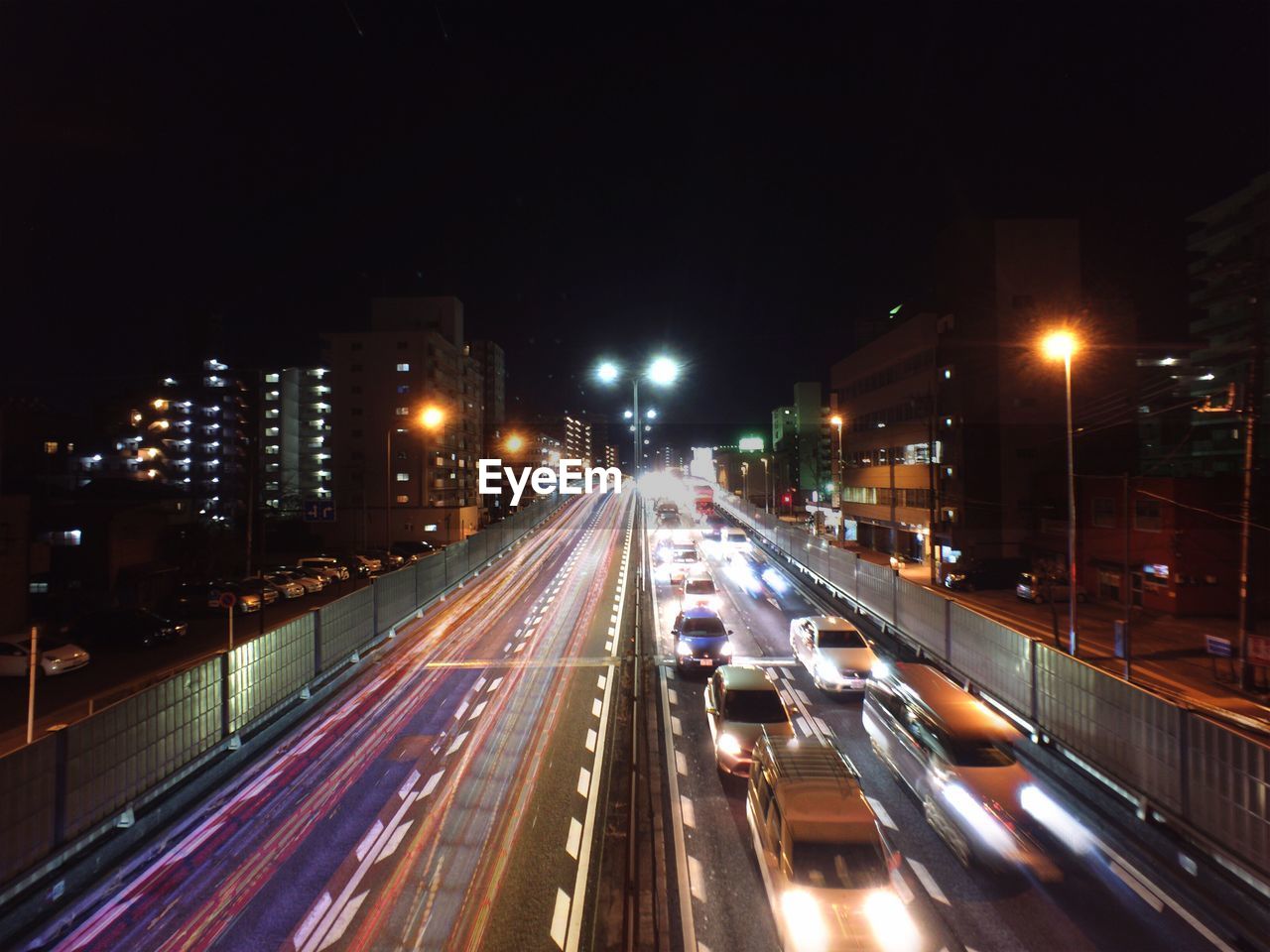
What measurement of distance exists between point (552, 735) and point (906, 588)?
12416 millimetres

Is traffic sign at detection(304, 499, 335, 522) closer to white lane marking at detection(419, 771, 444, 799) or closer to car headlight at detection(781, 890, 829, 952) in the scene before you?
white lane marking at detection(419, 771, 444, 799)

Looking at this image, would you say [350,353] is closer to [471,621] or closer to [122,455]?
[122,455]

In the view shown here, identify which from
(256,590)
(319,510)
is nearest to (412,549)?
(256,590)

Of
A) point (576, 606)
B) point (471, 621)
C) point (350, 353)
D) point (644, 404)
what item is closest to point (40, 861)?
point (471, 621)

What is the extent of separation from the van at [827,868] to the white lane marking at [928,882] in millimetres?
398

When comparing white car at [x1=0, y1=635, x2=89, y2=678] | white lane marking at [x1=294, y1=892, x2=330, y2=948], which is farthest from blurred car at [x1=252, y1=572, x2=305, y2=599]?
white lane marking at [x1=294, y1=892, x2=330, y2=948]

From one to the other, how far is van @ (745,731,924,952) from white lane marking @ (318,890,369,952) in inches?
191

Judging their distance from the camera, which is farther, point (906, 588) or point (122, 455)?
point (122, 455)

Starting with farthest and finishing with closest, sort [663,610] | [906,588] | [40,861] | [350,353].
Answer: [350,353] → [663,610] → [906,588] → [40,861]

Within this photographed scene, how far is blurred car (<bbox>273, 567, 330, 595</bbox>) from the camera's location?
31219 millimetres

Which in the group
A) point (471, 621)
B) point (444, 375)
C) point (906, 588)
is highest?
point (444, 375)

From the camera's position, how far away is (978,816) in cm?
845

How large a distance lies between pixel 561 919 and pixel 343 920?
2499mm

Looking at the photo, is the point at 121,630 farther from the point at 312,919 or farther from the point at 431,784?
the point at 312,919
